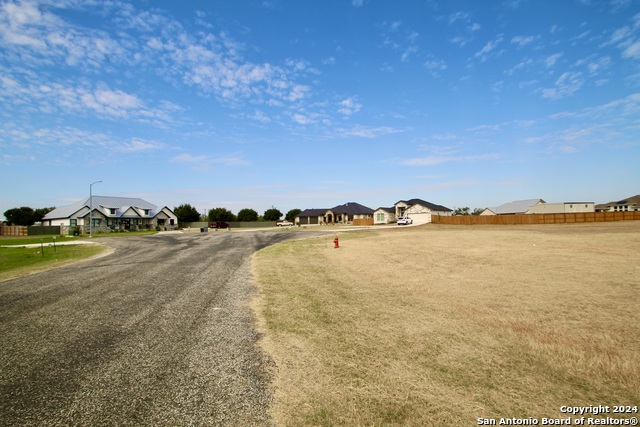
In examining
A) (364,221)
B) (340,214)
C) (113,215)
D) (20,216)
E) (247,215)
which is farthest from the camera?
(247,215)

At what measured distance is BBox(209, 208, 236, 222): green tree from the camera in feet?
351

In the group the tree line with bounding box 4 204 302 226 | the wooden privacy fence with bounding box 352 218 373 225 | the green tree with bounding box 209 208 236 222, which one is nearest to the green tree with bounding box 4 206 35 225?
the tree line with bounding box 4 204 302 226

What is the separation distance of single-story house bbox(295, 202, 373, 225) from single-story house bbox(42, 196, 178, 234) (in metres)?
39.6

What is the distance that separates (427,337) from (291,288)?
5.47 meters

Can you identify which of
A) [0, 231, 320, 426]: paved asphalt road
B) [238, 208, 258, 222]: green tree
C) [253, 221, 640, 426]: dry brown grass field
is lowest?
[253, 221, 640, 426]: dry brown grass field

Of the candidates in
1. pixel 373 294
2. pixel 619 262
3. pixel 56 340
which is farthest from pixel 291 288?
pixel 619 262

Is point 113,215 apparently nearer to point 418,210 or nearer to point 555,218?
point 418,210

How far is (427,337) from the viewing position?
6359mm

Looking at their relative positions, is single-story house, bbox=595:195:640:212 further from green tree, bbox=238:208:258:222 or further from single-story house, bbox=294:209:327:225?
green tree, bbox=238:208:258:222

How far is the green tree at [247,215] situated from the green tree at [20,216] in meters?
69.1

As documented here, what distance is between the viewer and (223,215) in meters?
108

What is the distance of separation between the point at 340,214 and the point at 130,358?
284 ft

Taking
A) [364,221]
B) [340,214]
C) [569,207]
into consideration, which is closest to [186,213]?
[340,214]

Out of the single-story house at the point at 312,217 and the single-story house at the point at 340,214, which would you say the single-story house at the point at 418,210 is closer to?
the single-story house at the point at 340,214
